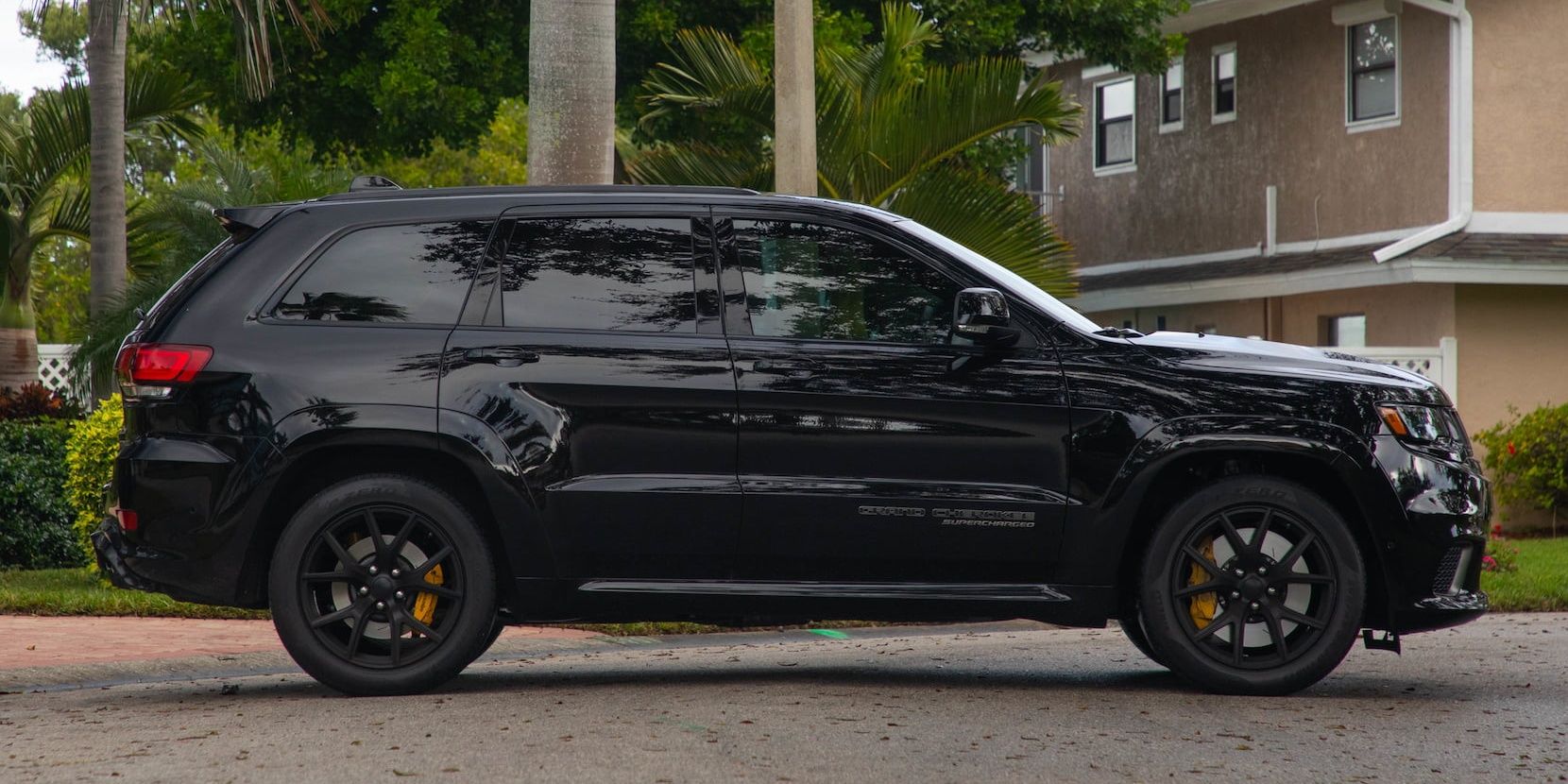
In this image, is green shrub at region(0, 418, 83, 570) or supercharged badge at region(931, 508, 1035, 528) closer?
supercharged badge at region(931, 508, 1035, 528)

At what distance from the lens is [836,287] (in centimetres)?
739

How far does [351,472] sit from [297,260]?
86cm

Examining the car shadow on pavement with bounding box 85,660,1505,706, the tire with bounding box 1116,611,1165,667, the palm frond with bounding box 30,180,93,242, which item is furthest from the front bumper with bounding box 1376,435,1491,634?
the palm frond with bounding box 30,180,93,242

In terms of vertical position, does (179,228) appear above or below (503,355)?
above

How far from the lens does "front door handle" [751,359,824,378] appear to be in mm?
7195

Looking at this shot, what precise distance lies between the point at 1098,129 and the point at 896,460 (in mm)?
21430

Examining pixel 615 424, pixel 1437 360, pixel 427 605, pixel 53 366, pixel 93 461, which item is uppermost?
pixel 1437 360

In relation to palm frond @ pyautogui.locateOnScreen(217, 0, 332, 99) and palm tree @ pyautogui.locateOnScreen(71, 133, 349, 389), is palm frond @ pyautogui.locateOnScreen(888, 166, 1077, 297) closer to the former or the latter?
palm frond @ pyautogui.locateOnScreen(217, 0, 332, 99)

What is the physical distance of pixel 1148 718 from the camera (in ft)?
22.4

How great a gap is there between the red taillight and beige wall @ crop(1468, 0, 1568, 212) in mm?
17049

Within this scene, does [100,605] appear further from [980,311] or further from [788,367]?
[980,311]

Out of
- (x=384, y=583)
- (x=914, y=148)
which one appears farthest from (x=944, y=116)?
(x=384, y=583)

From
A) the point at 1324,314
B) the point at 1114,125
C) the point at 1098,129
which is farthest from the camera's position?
the point at 1098,129

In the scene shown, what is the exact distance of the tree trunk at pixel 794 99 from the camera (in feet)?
41.3
